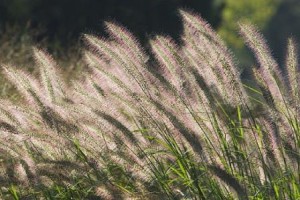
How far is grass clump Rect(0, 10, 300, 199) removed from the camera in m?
4.28

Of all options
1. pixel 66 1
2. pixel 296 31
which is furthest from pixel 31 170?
pixel 296 31

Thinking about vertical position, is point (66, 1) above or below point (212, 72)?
above

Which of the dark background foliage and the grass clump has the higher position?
the dark background foliage

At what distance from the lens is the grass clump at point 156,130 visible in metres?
4.28

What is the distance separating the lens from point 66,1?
24625mm

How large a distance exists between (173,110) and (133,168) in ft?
0.97

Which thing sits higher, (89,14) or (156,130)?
(89,14)

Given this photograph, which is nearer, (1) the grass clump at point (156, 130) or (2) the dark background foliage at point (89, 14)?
(1) the grass clump at point (156, 130)

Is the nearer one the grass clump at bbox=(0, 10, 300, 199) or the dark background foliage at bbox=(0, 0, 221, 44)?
the grass clump at bbox=(0, 10, 300, 199)

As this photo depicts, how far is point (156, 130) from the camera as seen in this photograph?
440 centimetres

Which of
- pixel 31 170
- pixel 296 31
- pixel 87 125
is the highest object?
pixel 296 31

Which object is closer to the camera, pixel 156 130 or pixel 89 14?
pixel 156 130

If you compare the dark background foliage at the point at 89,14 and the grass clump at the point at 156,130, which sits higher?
the dark background foliage at the point at 89,14

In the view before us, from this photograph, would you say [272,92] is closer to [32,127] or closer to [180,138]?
[180,138]
